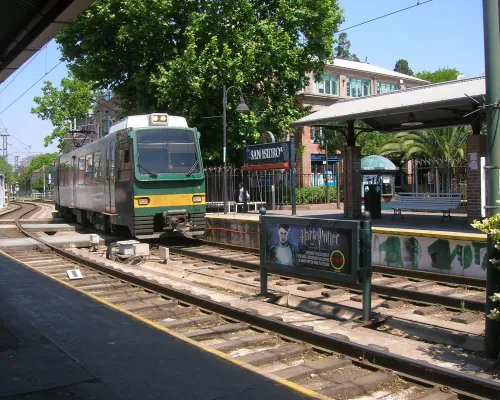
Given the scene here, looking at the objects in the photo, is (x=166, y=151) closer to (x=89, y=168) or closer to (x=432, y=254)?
(x=89, y=168)

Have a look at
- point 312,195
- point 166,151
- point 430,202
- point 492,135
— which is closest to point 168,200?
point 166,151

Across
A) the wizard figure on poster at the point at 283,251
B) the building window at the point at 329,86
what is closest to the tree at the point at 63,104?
the building window at the point at 329,86

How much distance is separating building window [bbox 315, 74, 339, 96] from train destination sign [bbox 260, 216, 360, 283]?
129 feet

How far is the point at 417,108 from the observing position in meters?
13.1

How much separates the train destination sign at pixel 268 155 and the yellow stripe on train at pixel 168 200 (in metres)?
4.00

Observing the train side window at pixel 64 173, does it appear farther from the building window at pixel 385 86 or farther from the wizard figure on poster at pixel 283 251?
the building window at pixel 385 86

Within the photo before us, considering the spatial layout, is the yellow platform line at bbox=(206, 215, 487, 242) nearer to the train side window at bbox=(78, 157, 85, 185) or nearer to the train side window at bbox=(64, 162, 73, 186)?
the train side window at bbox=(78, 157, 85, 185)

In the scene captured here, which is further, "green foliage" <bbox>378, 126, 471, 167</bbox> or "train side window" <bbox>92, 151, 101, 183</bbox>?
"green foliage" <bbox>378, 126, 471, 167</bbox>

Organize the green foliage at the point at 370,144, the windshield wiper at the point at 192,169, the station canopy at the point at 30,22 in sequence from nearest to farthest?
the station canopy at the point at 30,22
the windshield wiper at the point at 192,169
the green foliage at the point at 370,144

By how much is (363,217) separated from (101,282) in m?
5.61

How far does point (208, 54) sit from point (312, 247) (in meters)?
18.2

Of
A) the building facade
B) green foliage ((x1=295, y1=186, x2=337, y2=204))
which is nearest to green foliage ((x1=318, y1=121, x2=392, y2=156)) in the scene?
the building facade

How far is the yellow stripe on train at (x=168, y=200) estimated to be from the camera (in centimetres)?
1441

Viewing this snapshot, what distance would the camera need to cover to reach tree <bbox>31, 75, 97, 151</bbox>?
188 feet
